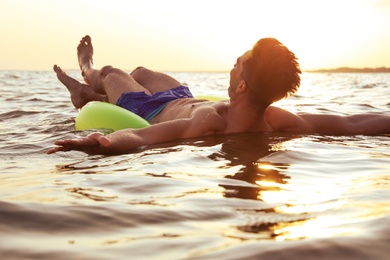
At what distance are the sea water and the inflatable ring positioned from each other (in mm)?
1319

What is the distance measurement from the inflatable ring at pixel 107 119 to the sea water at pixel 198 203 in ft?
4.33

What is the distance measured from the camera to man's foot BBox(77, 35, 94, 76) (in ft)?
26.0

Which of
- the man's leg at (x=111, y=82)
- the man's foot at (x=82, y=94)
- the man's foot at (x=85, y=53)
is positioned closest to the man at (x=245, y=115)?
the man's leg at (x=111, y=82)

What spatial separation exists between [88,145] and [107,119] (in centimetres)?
180

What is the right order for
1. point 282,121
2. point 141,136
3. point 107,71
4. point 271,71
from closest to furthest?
point 141,136 < point 271,71 < point 282,121 < point 107,71

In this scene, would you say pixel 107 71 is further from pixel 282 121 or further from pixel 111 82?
pixel 282 121

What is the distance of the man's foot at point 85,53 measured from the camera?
26.0 feet

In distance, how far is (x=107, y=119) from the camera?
5.46 metres

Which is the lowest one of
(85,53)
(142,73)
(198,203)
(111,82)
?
(198,203)

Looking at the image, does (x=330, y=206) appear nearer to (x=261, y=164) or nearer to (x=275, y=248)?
(x=275, y=248)

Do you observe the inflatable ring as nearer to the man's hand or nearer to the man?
the man

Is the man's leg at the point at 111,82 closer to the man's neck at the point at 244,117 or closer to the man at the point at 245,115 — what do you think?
the man at the point at 245,115

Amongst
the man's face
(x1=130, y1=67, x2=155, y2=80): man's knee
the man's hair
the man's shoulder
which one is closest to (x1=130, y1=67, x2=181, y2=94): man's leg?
(x1=130, y1=67, x2=155, y2=80): man's knee

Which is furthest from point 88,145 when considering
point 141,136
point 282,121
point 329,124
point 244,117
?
point 329,124
